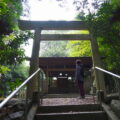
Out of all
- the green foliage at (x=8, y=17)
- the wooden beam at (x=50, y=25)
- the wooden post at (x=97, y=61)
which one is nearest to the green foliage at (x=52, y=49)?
the wooden beam at (x=50, y=25)

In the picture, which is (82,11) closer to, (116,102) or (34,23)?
(34,23)

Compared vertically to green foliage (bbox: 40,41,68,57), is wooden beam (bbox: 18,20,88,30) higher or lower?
lower

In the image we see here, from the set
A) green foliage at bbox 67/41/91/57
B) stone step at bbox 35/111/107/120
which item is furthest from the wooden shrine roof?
stone step at bbox 35/111/107/120

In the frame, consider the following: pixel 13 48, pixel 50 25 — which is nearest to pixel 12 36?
pixel 13 48

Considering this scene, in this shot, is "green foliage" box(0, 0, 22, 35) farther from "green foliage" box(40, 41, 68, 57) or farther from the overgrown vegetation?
"green foliage" box(40, 41, 68, 57)

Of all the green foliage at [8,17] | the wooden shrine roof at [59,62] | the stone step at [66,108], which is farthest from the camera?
the wooden shrine roof at [59,62]

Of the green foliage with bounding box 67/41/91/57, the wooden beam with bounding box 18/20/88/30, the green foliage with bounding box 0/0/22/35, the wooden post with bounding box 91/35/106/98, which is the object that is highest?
the green foliage with bounding box 67/41/91/57

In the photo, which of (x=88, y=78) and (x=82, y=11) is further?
(x=88, y=78)

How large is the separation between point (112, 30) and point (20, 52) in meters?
3.16

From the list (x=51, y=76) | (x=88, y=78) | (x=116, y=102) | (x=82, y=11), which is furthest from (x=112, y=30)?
(x=51, y=76)

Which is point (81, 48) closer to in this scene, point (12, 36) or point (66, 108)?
point (12, 36)

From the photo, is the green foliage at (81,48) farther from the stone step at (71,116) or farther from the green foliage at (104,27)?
the stone step at (71,116)

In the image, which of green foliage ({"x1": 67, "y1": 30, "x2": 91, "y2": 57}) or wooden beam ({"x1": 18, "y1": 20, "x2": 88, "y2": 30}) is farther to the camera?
green foliage ({"x1": 67, "y1": 30, "x2": 91, "y2": 57})

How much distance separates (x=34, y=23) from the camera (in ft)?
22.1
